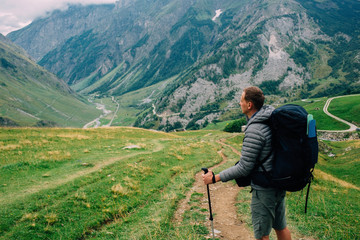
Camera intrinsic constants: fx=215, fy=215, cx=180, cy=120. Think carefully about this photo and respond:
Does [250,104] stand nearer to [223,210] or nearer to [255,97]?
[255,97]

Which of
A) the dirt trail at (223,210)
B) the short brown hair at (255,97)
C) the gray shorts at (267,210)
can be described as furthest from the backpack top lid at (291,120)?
the dirt trail at (223,210)

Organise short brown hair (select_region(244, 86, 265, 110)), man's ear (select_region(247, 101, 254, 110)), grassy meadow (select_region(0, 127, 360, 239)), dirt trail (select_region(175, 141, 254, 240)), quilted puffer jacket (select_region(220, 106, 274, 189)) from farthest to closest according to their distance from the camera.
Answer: grassy meadow (select_region(0, 127, 360, 239))
dirt trail (select_region(175, 141, 254, 240))
man's ear (select_region(247, 101, 254, 110))
short brown hair (select_region(244, 86, 265, 110))
quilted puffer jacket (select_region(220, 106, 274, 189))

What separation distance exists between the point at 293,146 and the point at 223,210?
8.09m

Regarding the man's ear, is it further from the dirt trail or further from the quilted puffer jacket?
the dirt trail

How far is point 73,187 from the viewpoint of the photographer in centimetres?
1370

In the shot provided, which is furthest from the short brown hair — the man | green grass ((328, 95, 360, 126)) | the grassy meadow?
green grass ((328, 95, 360, 126))

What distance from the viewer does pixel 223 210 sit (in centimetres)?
1167

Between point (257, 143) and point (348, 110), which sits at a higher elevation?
point (257, 143)

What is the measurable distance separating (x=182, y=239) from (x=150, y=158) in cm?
1351

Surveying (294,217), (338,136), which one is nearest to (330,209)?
(294,217)

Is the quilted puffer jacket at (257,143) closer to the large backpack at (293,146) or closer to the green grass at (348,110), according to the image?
the large backpack at (293,146)

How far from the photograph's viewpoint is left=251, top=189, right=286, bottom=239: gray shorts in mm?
5375

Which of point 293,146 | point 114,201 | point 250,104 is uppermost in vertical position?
point 250,104

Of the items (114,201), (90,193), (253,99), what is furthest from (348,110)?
(253,99)
